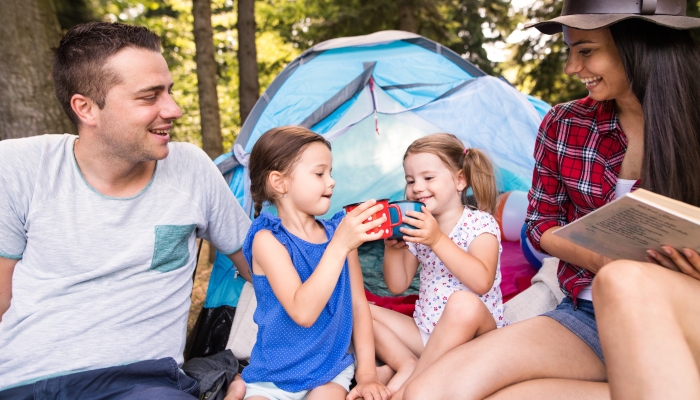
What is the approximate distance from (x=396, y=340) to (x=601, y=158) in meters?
0.92

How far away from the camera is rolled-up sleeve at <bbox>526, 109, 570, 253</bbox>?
176 centimetres

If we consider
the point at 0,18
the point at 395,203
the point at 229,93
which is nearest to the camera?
the point at 395,203

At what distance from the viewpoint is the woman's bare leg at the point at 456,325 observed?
161 centimetres

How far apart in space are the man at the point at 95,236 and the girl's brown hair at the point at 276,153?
0.93 ft

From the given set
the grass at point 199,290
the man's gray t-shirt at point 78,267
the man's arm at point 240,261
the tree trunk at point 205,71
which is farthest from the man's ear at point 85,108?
the tree trunk at point 205,71

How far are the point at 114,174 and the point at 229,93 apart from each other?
356 inches

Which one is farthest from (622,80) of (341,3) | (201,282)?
(341,3)

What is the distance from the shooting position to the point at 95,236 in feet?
5.40

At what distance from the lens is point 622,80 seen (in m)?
1.52

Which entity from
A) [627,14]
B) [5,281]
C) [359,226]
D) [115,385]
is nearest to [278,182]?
[359,226]

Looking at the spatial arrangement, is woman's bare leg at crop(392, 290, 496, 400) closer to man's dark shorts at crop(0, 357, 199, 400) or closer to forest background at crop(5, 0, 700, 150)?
man's dark shorts at crop(0, 357, 199, 400)

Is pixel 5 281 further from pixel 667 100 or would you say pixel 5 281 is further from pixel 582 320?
pixel 667 100

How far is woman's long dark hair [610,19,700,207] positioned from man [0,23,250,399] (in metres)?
1.35

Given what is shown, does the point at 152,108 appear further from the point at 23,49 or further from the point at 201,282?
the point at 201,282
